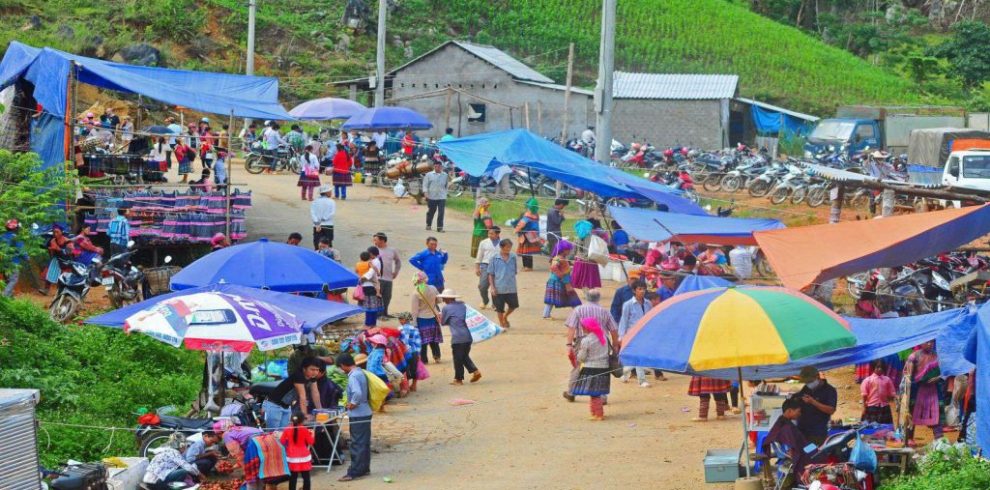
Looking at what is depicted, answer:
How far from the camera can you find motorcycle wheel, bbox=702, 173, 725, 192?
110 feet

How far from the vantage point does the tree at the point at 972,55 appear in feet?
168

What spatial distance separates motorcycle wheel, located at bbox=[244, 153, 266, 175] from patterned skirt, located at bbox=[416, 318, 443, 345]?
16052 millimetres

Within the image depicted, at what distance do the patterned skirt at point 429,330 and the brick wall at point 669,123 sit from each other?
2539cm

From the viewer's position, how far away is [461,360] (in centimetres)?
1638

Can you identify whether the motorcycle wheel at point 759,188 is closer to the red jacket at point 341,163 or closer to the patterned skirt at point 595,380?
the red jacket at point 341,163

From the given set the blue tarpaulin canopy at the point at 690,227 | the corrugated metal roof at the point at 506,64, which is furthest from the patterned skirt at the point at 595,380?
the corrugated metal roof at the point at 506,64

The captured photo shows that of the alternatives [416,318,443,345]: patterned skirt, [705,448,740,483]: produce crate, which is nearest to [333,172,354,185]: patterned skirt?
[416,318,443,345]: patterned skirt

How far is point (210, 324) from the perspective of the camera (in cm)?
1228

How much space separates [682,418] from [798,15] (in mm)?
50000

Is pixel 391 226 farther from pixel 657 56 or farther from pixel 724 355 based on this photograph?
pixel 657 56

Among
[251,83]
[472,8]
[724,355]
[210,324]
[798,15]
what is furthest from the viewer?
[798,15]

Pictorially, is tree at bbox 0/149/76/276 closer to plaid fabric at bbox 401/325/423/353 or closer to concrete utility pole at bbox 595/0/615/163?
plaid fabric at bbox 401/325/423/353

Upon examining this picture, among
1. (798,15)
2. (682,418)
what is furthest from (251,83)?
(798,15)

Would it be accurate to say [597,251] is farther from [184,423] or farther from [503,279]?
[184,423]
